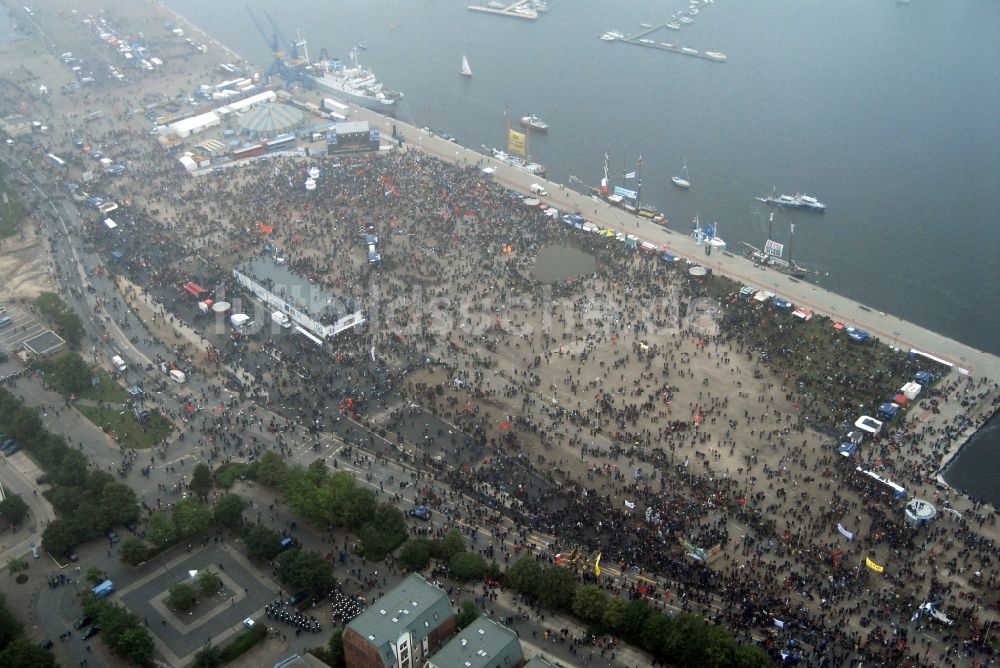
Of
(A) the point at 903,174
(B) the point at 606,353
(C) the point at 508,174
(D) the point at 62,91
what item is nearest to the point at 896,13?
(A) the point at 903,174

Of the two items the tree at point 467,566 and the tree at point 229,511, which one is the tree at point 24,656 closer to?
the tree at point 229,511

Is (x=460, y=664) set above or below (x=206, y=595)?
above

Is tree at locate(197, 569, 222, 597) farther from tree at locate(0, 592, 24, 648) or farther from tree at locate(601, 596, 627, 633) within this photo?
tree at locate(601, 596, 627, 633)

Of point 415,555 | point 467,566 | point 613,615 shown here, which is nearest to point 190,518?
point 415,555

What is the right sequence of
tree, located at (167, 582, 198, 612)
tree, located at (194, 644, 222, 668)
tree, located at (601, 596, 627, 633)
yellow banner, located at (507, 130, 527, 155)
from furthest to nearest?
yellow banner, located at (507, 130, 527, 155)
tree, located at (167, 582, 198, 612)
tree, located at (601, 596, 627, 633)
tree, located at (194, 644, 222, 668)

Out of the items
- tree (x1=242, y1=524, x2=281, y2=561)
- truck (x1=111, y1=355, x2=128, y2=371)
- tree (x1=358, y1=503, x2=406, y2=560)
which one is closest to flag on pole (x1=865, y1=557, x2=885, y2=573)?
tree (x1=358, y1=503, x2=406, y2=560)

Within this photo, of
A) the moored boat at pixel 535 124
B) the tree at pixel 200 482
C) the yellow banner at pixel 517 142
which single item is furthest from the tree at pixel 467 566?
the moored boat at pixel 535 124

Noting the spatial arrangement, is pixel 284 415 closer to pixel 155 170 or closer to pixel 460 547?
pixel 460 547
